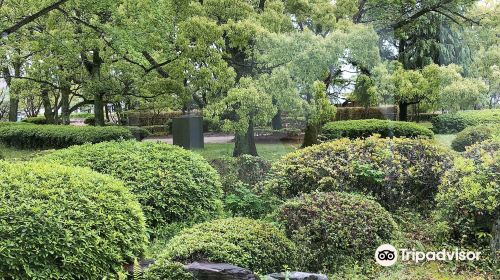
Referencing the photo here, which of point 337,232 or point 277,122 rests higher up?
point 277,122

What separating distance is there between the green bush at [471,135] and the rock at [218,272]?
3.04 meters

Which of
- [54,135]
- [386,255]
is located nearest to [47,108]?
[54,135]

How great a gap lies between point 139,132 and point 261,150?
5.46ft

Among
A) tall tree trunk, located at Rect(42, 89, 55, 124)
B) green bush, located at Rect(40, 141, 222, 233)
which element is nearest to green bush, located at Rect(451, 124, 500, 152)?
green bush, located at Rect(40, 141, 222, 233)

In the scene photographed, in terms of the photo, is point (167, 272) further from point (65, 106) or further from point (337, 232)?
point (65, 106)

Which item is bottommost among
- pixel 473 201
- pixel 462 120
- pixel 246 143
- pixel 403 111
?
pixel 473 201

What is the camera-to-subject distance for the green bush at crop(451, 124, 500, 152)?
14.4 feet

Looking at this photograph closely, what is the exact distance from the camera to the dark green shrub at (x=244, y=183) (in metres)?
4.26

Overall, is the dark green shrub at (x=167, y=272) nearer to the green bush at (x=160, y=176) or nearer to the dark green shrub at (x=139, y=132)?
the green bush at (x=160, y=176)

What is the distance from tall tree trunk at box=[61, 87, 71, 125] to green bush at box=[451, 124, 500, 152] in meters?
5.14

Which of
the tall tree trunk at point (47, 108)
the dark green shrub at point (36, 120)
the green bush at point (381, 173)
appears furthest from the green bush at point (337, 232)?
the dark green shrub at point (36, 120)

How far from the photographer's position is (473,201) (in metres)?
2.98

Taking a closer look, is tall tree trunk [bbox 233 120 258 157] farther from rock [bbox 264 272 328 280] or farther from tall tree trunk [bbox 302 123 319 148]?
rock [bbox 264 272 328 280]

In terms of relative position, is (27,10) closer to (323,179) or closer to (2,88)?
(2,88)
